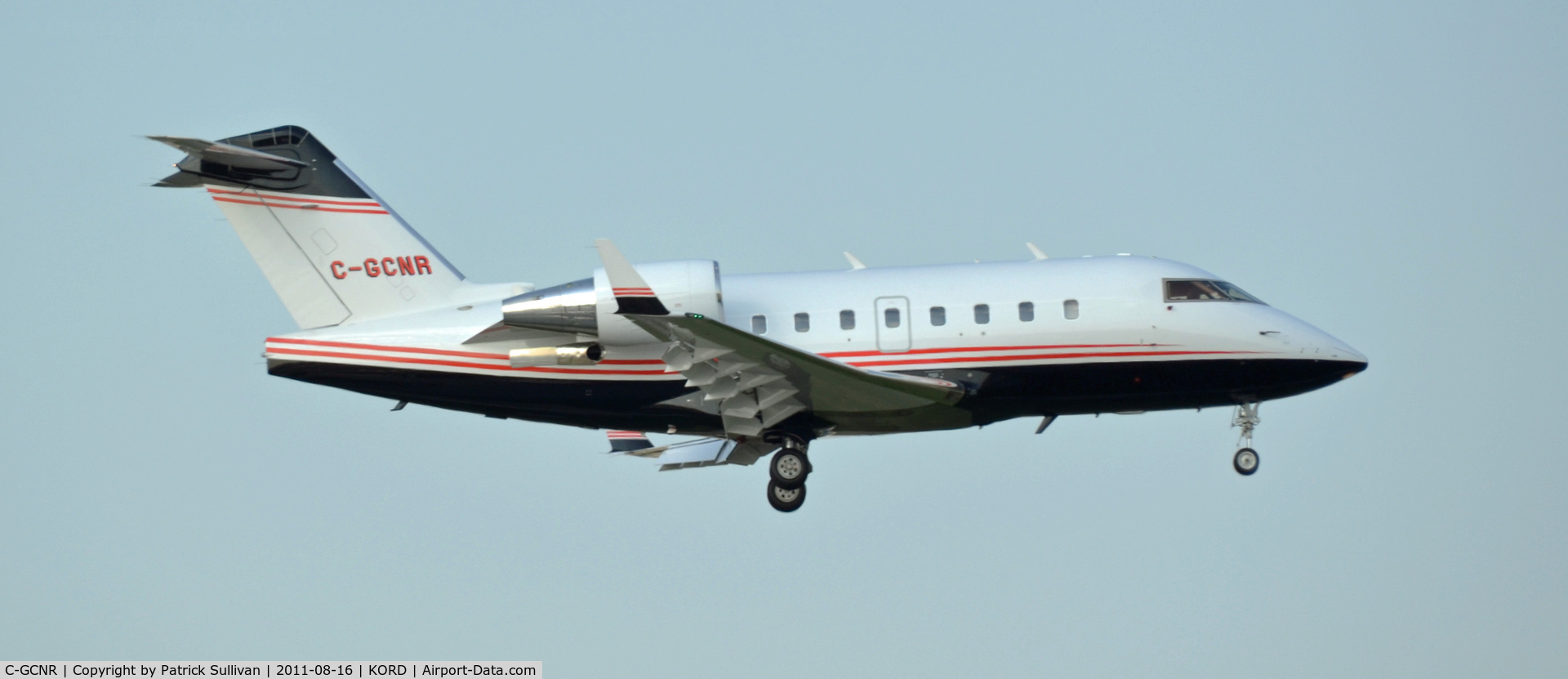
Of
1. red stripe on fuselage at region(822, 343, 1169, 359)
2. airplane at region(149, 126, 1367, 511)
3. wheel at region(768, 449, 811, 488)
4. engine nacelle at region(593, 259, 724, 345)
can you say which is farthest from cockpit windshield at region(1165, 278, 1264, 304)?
engine nacelle at region(593, 259, 724, 345)

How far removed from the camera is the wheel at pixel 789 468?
76.0ft

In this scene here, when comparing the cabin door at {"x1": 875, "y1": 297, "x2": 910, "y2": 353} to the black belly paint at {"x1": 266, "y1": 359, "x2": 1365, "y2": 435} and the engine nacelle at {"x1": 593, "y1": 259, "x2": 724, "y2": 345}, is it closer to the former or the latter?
the black belly paint at {"x1": 266, "y1": 359, "x2": 1365, "y2": 435}

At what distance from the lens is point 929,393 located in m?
22.2

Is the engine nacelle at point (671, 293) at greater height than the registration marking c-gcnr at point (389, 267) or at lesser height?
lesser

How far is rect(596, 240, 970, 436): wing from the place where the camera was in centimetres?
1961

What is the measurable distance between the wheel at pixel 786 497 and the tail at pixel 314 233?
19.0 feet

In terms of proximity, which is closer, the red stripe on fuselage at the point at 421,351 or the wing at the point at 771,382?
the wing at the point at 771,382

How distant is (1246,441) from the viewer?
2458 cm

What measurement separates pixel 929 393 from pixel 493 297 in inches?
269

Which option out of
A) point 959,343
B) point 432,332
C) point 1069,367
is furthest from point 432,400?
point 1069,367

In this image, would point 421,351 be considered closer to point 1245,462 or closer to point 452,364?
point 452,364

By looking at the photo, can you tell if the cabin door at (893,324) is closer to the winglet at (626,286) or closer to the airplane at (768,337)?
the airplane at (768,337)

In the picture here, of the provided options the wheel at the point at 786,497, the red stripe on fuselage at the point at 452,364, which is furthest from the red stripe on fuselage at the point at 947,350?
the red stripe on fuselage at the point at 452,364

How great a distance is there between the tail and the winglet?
5.26m
